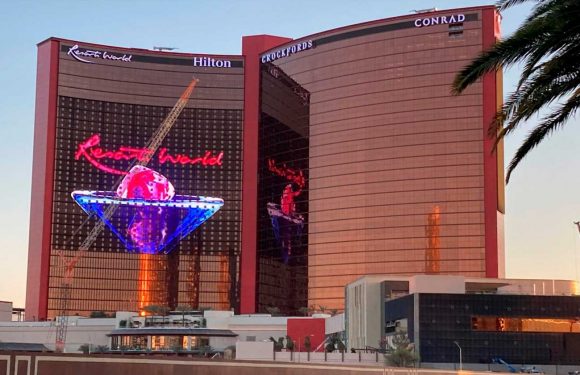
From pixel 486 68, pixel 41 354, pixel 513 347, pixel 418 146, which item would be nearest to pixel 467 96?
pixel 418 146

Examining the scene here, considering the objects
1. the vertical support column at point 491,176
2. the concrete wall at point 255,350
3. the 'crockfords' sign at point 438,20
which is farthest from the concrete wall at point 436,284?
the 'crockfords' sign at point 438,20

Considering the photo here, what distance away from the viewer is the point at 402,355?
116 m

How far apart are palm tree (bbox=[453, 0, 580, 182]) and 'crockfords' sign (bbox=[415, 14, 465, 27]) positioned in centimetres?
16406

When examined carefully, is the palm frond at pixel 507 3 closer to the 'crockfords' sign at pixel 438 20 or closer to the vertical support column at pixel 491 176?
the vertical support column at pixel 491 176

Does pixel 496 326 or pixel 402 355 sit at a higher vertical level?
pixel 496 326

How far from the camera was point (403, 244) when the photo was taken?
196m

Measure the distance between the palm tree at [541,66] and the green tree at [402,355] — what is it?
3383 inches

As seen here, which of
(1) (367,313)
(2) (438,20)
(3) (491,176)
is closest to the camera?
(1) (367,313)

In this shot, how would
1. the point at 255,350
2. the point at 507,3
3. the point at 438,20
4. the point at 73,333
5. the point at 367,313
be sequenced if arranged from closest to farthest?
the point at 507,3 → the point at 367,313 → the point at 255,350 → the point at 438,20 → the point at 73,333

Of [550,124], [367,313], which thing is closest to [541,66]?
[550,124]

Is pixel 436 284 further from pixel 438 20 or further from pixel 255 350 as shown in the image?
pixel 438 20

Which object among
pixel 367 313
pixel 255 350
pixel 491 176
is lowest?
pixel 255 350

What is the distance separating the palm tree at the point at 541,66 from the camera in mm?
29094

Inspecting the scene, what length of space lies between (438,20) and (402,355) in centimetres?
9617
